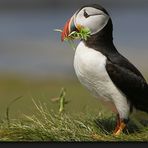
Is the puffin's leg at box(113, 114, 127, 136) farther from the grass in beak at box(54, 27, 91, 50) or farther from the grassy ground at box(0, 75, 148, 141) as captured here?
the grass in beak at box(54, 27, 91, 50)

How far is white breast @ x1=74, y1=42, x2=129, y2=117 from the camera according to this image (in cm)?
1274

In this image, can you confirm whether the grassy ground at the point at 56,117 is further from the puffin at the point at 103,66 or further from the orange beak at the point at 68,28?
the orange beak at the point at 68,28

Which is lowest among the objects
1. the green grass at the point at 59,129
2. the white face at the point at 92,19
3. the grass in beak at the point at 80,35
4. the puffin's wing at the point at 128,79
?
the green grass at the point at 59,129

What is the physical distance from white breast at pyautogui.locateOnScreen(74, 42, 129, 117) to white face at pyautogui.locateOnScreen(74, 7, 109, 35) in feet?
0.38

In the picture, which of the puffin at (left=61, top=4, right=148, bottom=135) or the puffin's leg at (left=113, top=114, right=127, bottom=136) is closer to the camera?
the puffin at (left=61, top=4, right=148, bottom=135)

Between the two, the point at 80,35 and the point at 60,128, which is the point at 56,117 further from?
the point at 80,35

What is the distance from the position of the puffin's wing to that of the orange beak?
27 centimetres

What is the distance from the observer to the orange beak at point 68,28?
42.0ft

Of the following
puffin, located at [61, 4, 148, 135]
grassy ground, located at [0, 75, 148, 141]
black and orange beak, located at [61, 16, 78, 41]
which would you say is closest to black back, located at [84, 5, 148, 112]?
puffin, located at [61, 4, 148, 135]

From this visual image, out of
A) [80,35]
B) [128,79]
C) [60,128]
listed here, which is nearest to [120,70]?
[128,79]

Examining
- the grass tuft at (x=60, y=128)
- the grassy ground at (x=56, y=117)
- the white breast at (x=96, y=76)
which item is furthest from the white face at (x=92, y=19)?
the grass tuft at (x=60, y=128)

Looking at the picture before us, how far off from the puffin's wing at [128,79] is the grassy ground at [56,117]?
7.7 inches

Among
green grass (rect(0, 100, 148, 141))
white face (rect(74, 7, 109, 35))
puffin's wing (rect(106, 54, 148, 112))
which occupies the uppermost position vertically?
white face (rect(74, 7, 109, 35))

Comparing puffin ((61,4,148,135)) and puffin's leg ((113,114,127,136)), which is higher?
puffin ((61,4,148,135))
